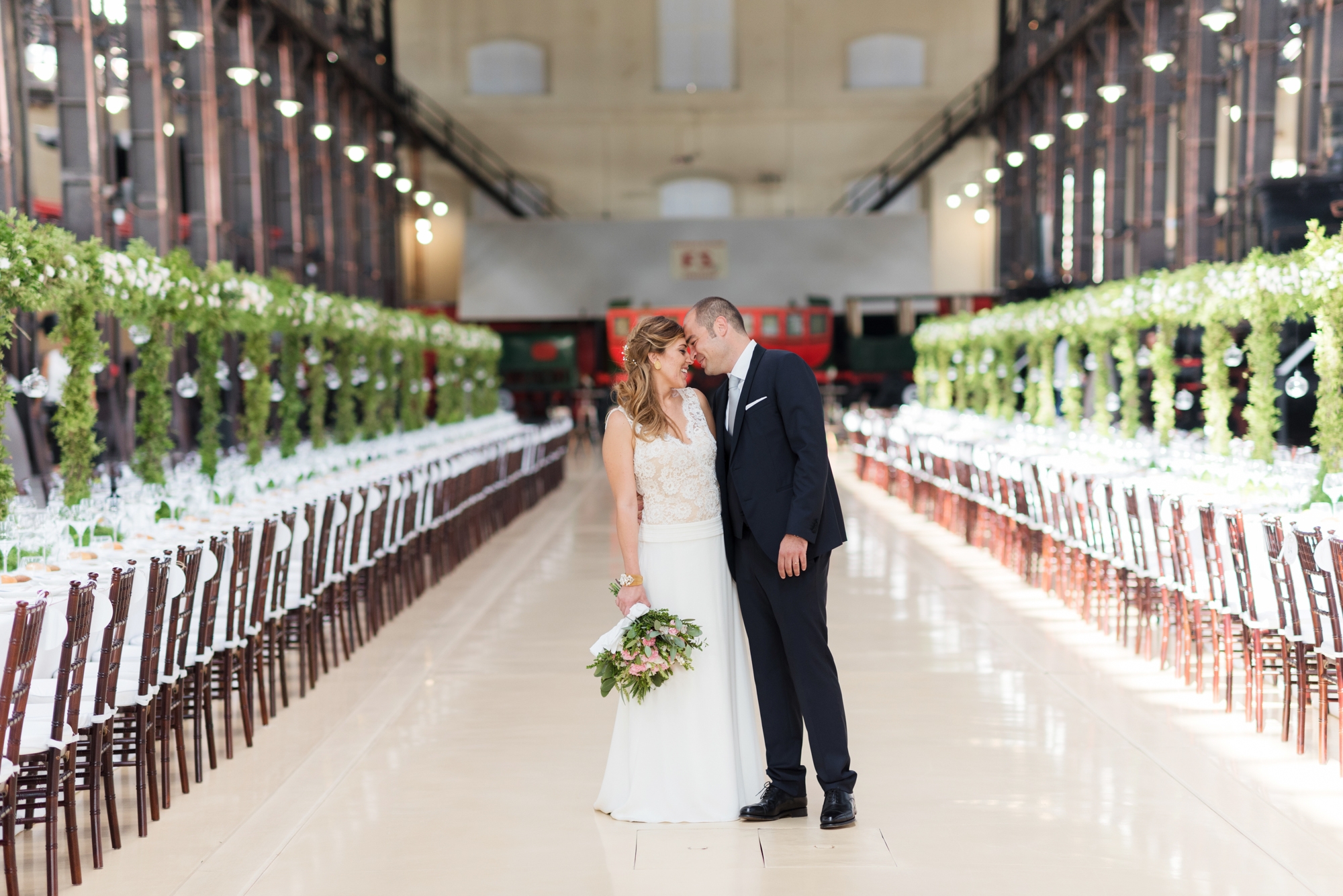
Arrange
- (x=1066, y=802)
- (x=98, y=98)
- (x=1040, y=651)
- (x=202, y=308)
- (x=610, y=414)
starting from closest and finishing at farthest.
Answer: (x=610, y=414) → (x=1066, y=802) → (x=1040, y=651) → (x=202, y=308) → (x=98, y=98)

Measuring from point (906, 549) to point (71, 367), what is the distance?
20.2 feet

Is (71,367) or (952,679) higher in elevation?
(71,367)

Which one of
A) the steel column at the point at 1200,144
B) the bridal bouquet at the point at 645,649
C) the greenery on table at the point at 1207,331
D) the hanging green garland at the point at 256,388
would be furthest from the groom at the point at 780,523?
the steel column at the point at 1200,144

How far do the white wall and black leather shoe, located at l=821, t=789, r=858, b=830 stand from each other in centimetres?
2309

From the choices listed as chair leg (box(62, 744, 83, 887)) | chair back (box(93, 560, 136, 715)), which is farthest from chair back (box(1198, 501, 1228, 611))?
chair leg (box(62, 744, 83, 887))

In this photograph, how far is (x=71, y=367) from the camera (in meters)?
5.89

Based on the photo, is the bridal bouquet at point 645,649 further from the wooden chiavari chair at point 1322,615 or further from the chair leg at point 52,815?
the wooden chiavari chair at point 1322,615

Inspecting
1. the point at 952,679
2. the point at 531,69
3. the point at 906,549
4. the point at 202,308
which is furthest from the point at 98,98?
the point at 531,69

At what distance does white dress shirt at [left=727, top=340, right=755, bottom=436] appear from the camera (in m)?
3.59

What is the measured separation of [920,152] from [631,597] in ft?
81.7

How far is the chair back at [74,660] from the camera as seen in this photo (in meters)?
3.20

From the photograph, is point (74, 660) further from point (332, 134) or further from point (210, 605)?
point (332, 134)

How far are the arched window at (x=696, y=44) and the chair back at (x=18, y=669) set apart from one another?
25.4 m

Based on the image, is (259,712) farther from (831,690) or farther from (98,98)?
(98,98)
